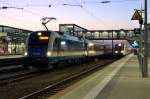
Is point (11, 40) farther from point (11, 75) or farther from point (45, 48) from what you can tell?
Answer: point (11, 75)

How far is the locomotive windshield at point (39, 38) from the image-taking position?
2958 cm

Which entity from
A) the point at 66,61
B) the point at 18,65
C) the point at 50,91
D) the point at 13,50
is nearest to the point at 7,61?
the point at 18,65

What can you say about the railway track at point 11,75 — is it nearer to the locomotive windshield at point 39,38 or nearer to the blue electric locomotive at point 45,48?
the blue electric locomotive at point 45,48

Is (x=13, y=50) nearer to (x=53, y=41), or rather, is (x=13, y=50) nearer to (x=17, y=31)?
(x=17, y=31)

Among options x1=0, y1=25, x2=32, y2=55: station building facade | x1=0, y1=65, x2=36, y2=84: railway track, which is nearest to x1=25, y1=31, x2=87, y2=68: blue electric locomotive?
x1=0, y1=65, x2=36, y2=84: railway track

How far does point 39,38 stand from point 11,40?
40723 mm

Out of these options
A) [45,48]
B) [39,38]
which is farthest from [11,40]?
[45,48]

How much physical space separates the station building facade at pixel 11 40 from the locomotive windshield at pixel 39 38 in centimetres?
3481

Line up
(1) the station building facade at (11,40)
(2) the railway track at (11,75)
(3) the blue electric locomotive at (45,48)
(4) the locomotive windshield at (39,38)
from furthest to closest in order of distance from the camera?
1. (1) the station building facade at (11,40)
2. (4) the locomotive windshield at (39,38)
3. (3) the blue electric locomotive at (45,48)
4. (2) the railway track at (11,75)

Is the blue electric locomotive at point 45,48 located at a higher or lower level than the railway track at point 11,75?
higher

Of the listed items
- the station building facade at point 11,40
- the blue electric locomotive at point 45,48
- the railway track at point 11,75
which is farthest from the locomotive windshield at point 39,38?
the station building facade at point 11,40

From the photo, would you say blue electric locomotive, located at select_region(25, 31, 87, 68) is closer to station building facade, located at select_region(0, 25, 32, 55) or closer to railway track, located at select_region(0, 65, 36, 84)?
railway track, located at select_region(0, 65, 36, 84)

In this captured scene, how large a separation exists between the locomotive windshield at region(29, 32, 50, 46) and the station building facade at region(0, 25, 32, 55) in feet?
114

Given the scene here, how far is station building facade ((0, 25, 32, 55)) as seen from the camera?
214 feet
